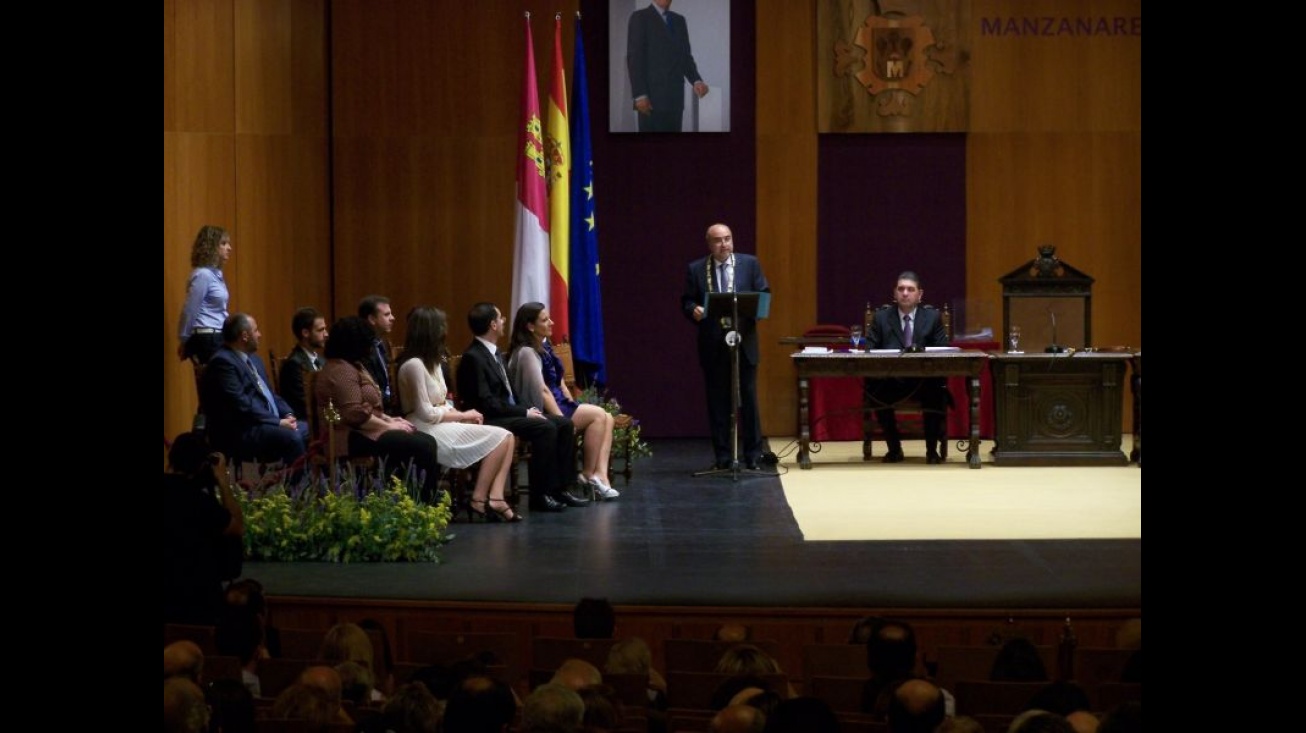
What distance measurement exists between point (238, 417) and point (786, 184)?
6277 millimetres

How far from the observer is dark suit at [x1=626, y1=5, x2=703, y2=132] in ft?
43.1

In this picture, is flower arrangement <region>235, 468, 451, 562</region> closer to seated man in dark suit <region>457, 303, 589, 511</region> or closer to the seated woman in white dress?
the seated woman in white dress

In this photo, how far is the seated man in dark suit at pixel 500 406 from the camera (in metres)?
8.66

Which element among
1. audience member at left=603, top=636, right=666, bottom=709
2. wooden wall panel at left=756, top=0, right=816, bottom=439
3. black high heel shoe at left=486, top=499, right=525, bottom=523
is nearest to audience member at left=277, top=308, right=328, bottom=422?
black high heel shoe at left=486, top=499, right=525, bottom=523

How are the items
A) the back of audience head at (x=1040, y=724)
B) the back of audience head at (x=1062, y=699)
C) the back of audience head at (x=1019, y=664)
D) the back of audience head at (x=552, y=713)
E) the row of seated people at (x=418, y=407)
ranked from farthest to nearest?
1. the row of seated people at (x=418, y=407)
2. the back of audience head at (x=1019, y=664)
3. the back of audience head at (x=1062, y=699)
4. the back of audience head at (x=552, y=713)
5. the back of audience head at (x=1040, y=724)

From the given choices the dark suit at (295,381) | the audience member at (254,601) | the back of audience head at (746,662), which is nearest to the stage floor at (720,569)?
the audience member at (254,601)

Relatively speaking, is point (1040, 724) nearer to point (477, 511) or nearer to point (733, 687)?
point (733, 687)

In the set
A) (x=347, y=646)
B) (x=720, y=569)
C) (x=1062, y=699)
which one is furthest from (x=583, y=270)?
(x=1062, y=699)

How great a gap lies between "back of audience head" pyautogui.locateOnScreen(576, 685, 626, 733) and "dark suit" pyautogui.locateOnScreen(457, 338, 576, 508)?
522cm

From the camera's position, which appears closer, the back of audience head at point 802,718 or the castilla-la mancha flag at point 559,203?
the back of audience head at point 802,718

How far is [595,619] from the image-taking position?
479cm

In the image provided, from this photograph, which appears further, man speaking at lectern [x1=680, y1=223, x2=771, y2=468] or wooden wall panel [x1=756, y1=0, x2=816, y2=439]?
wooden wall panel [x1=756, y1=0, x2=816, y2=439]

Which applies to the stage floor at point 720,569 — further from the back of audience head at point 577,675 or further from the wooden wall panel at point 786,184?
the wooden wall panel at point 786,184

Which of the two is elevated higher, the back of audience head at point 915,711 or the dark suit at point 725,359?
the dark suit at point 725,359
